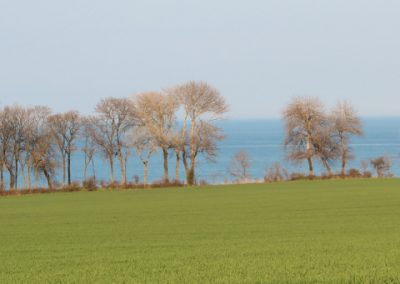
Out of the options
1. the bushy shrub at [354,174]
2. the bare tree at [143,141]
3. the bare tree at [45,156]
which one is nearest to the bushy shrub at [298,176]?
the bushy shrub at [354,174]

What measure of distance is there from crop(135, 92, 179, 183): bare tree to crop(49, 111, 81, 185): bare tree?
12.5 metres

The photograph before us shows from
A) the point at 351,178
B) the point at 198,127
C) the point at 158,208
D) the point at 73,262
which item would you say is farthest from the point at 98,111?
the point at 73,262

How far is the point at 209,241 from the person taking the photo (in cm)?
1919

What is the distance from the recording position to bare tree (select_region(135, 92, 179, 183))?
6588 cm

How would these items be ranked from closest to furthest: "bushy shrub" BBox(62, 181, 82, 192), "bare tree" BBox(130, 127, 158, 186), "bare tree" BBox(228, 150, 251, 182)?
"bushy shrub" BBox(62, 181, 82, 192)
"bare tree" BBox(130, 127, 158, 186)
"bare tree" BBox(228, 150, 251, 182)

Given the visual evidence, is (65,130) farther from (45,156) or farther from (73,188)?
(73,188)

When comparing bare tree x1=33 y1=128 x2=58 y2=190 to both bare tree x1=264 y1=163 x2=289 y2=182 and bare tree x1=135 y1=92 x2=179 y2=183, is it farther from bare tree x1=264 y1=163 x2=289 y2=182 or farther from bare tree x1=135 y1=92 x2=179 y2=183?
bare tree x1=264 y1=163 x2=289 y2=182

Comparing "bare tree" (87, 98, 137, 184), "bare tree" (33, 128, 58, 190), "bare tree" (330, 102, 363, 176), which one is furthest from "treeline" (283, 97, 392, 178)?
"bare tree" (33, 128, 58, 190)

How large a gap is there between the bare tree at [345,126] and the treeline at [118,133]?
14.4 metres

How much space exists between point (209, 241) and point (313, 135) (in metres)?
52.6

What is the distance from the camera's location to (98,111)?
240 feet

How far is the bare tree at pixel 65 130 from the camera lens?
2963 inches

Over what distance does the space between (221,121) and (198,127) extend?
2966mm

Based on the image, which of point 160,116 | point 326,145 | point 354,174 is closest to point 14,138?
point 160,116
